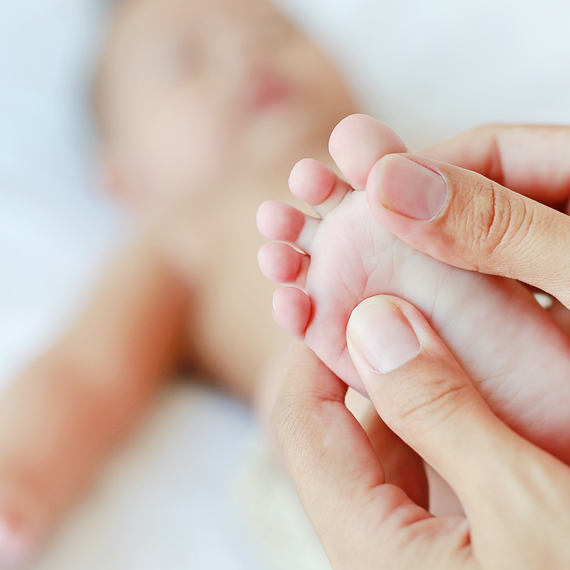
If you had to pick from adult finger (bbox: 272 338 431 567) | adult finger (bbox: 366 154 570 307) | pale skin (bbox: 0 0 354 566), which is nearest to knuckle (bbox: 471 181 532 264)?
adult finger (bbox: 366 154 570 307)

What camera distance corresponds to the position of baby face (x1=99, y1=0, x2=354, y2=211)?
1179 mm

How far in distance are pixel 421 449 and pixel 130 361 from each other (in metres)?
0.73

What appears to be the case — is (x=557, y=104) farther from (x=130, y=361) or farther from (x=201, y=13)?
(x=130, y=361)

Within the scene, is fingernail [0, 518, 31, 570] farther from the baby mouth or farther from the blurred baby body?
the baby mouth

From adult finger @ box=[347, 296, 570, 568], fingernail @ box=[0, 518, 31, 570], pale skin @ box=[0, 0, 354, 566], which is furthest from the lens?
pale skin @ box=[0, 0, 354, 566]

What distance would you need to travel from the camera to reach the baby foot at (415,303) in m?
0.54

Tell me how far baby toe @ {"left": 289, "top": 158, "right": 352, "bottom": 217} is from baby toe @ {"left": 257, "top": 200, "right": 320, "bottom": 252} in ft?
0.07

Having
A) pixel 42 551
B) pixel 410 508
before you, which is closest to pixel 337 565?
pixel 410 508

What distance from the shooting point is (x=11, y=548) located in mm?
804

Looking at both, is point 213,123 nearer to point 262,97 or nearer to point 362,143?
point 262,97

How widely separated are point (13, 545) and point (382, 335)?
73 centimetres

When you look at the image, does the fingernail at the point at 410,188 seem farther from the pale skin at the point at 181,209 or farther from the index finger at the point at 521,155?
the pale skin at the point at 181,209

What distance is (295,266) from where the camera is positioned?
0.56m

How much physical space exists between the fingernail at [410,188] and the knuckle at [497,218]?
1.4 inches
